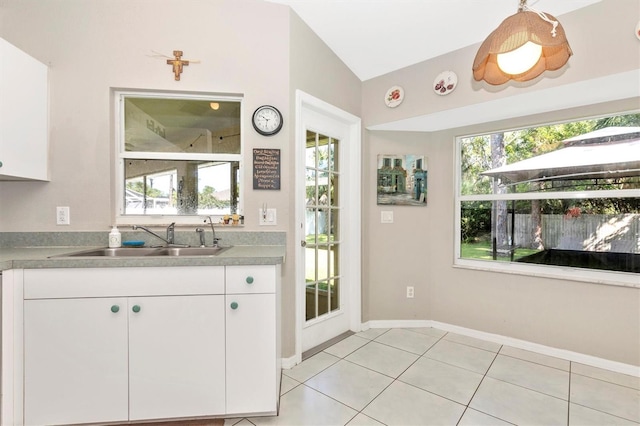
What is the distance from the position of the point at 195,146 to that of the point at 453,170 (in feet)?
7.67

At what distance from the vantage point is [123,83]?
1.93 meters

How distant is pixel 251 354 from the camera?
151cm

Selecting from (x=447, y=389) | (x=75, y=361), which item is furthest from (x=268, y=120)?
(x=447, y=389)

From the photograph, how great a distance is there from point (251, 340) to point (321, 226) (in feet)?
3.98

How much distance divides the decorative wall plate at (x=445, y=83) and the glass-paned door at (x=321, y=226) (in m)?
0.95

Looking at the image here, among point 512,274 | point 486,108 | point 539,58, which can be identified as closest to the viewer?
point 539,58

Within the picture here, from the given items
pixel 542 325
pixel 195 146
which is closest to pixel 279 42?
pixel 195 146

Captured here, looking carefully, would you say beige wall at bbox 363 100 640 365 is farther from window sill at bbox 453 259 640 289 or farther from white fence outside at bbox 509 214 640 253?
white fence outside at bbox 509 214 640 253

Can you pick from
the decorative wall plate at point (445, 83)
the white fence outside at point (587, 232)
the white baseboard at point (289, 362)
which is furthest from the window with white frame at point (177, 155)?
the white fence outside at point (587, 232)

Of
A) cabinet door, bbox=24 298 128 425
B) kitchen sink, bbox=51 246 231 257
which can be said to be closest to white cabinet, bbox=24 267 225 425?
cabinet door, bbox=24 298 128 425

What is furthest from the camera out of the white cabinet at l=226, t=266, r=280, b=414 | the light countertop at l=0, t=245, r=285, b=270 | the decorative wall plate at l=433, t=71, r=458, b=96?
the decorative wall plate at l=433, t=71, r=458, b=96

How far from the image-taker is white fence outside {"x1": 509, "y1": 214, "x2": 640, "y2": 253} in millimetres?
2082

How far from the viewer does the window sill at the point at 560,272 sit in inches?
80.5

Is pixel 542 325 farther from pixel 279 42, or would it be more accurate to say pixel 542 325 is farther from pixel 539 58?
pixel 279 42
